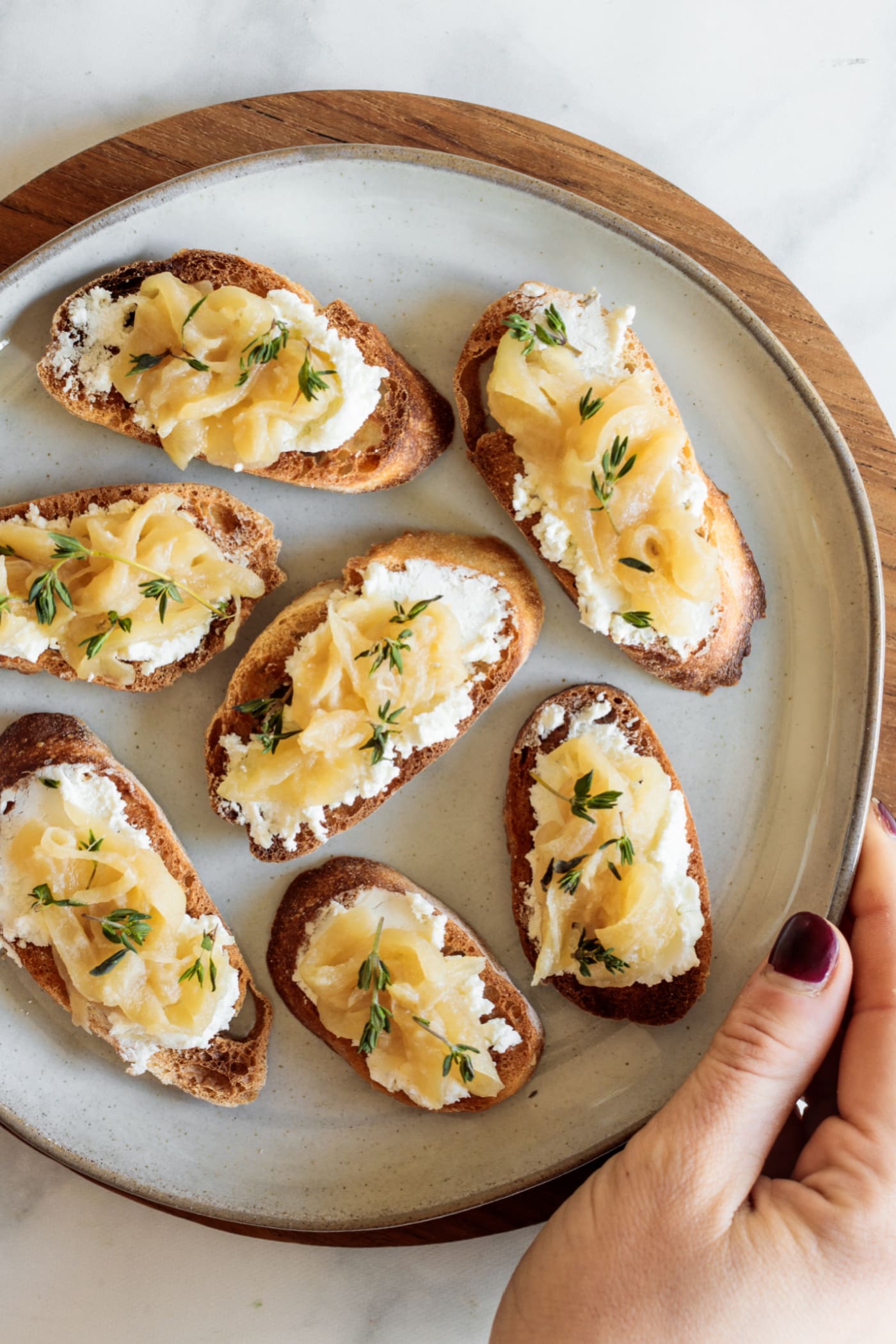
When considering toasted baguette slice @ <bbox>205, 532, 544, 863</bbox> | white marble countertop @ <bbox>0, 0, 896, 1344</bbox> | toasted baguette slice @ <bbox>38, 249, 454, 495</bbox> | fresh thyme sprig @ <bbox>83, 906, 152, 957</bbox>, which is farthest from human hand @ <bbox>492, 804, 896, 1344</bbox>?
toasted baguette slice @ <bbox>38, 249, 454, 495</bbox>

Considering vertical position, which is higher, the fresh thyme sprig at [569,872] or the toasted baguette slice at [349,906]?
the fresh thyme sprig at [569,872]

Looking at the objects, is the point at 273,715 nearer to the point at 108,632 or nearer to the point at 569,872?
the point at 108,632

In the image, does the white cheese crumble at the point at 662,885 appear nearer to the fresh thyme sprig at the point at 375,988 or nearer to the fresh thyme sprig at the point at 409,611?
the fresh thyme sprig at the point at 375,988

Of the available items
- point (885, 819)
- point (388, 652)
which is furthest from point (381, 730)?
point (885, 819)

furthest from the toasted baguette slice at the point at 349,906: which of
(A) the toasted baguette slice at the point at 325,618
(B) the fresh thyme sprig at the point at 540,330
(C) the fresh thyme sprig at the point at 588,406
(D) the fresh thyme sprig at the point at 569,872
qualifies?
(B) the fresh thyme sprig at the point at 540,330

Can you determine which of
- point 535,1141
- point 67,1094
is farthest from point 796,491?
point 67,1094

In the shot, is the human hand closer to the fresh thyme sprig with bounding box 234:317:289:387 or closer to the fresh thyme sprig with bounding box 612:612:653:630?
the fresh thyme sprig with bounding box 612:612:653:630
